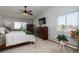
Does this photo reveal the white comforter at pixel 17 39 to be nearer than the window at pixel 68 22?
No

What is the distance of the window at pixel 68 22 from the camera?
2287mm

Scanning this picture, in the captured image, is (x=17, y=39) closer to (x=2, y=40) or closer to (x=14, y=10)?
(x=2, y=40)

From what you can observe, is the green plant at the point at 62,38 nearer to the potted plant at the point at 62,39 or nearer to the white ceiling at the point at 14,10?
the potted plant at the point at 62,39

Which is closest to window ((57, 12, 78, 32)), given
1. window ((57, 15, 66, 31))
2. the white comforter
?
window ((57, 15, 66, 31))

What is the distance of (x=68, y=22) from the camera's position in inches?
93.4

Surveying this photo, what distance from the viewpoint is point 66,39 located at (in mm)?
2293

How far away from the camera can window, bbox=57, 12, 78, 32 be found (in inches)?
90.0

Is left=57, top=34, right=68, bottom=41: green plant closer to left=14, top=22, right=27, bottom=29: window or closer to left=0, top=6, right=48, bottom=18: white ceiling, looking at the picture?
left=0, top=6, right=48, bottom=18: white ceiling

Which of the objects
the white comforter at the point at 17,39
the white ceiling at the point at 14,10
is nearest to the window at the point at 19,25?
A: the white ceiling at the point at 14,10

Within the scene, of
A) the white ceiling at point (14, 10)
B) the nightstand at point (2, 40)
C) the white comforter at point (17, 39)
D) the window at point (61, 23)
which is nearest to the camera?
the white ceiling at point (14, 10)

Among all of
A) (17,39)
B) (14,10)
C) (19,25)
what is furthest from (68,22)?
(17,39)
